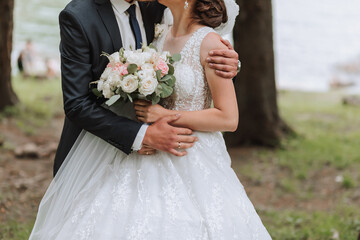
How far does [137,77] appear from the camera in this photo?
7.52 feet

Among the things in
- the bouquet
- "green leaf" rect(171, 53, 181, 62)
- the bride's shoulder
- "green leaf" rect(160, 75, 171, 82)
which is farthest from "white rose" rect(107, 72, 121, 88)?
the bride's shoulder

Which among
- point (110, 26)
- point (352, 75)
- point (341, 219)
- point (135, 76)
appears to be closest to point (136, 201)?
point (135, 76)

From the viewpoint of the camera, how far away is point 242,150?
625 cm

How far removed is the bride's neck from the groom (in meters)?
0.26

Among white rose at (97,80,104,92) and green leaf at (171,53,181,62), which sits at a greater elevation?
green leaf at (171,53,181,62)

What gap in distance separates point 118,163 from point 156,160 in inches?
7.8

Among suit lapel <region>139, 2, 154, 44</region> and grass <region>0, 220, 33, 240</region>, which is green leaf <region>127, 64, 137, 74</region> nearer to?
suit lapel <region>139, 2, 154, 44</region>

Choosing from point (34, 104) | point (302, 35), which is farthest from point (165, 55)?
point (302, 35)

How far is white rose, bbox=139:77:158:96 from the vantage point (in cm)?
228

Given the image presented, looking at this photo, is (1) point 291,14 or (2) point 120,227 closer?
(2) point 120,227

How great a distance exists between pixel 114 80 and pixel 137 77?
0.11 m

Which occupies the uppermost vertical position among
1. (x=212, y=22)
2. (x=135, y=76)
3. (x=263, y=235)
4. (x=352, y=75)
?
(x=212, y=22)

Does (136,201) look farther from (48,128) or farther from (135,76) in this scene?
(48,128)

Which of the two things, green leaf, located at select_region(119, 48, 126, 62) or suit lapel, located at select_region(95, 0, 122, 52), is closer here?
green leaf, located at select_region(119, 48, 126, 62)
